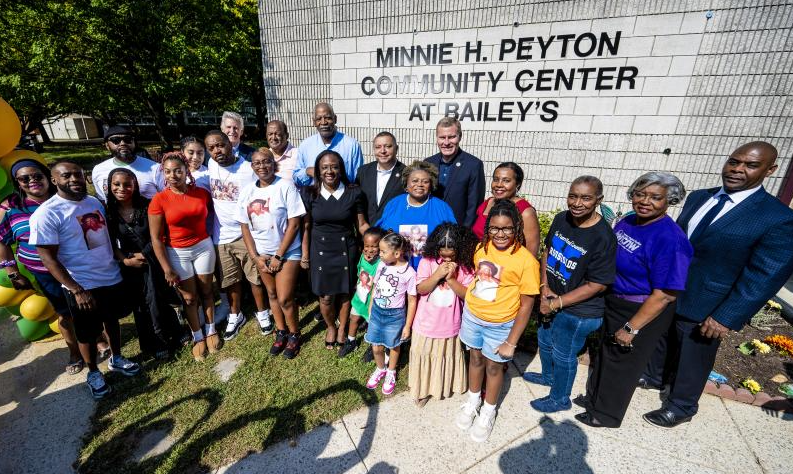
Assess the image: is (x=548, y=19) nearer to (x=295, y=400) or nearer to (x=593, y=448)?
(x=593, y=448)

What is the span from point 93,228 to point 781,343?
6.85 m

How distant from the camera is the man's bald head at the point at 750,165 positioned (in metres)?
2.20

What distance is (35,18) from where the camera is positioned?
10.1 meters

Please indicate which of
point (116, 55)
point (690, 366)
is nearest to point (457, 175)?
point (690, 366)

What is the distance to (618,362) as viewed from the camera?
2.53 m

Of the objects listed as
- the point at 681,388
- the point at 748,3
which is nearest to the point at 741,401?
→ the point at 681,388

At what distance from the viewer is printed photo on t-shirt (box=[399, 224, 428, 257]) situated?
2818 millimetres

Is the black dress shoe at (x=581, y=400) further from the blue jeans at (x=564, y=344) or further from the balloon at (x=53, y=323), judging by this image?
the balloon at (x=53, y=323)

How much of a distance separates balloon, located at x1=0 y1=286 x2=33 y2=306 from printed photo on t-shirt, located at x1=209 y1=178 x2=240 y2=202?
2.38 m

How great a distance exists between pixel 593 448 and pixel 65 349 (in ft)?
17.7

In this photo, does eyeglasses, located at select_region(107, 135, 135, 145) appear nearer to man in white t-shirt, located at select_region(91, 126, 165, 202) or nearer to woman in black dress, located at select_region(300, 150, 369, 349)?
man in white t-shirt, located at select_region(91, 126, 165, 202)

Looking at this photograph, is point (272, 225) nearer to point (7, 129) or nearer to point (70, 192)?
point (70, 192)

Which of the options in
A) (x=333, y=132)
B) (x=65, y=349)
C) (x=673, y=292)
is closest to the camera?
(x=673, y=292)

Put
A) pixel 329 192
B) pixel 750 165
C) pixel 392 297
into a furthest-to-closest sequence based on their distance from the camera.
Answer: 1. pixel 329 192
2. pixel 392 297
3. pixel 750 165
